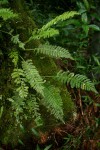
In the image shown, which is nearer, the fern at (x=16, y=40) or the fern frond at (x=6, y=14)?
the fern frond at (x=6, y=14)

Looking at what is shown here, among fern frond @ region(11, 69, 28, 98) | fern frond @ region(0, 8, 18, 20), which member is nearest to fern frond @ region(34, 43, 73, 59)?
fern frond @ region(11, 69, 28, 98)

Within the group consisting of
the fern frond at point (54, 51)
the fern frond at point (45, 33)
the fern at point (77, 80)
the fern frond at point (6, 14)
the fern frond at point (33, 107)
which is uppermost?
the fern frond at point (6, 14)

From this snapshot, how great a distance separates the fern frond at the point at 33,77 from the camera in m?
3.65

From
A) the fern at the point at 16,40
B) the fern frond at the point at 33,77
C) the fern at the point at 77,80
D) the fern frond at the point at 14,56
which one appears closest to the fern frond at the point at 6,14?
the fern at the point at 16,40

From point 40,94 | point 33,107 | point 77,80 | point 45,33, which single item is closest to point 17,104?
point 33,107

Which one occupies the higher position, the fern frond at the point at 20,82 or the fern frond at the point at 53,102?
the fern frond at the point at 20,82

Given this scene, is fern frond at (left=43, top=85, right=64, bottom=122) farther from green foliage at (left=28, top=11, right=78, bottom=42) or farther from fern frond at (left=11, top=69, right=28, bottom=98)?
green foliage at (left=28, top=11, right=78, bottom=42)

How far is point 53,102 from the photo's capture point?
12.4 ft

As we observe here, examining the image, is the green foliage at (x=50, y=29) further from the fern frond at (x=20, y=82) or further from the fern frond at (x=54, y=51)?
the fern frond at (x=20, y=82)

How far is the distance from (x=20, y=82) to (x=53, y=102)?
48cm

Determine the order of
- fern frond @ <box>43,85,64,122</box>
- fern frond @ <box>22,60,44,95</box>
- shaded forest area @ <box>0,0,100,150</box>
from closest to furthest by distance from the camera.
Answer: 1. fern frond @ <box>22,60,44,95</box>
2. fern frond @ <box>43,85,64,122</box>
3. shaded forest area @ <box>0,0,100,150</box>

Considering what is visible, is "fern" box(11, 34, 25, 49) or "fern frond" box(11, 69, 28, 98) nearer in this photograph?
"fern frond" box(11, 69, 28, 98)

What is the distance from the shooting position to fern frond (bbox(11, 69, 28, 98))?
3.70m

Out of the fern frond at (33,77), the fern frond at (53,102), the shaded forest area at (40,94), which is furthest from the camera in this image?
the shaded forest area at (40,94)
